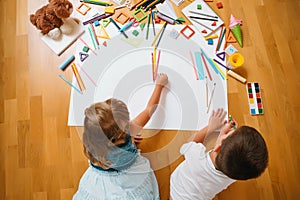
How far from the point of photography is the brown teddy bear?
1.12 metres

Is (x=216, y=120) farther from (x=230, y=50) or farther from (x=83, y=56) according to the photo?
(x=83, y=56)

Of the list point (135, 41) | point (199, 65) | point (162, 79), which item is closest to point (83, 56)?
point (135, 41)

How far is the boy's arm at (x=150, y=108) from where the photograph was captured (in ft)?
3.47

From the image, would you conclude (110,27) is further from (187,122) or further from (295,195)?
(295,195)

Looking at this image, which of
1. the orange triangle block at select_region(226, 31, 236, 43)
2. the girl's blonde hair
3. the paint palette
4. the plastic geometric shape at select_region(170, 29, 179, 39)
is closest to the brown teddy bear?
the plastic geometric shape at select_region(170, 29, 179, 39)

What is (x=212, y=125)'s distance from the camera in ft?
3.45

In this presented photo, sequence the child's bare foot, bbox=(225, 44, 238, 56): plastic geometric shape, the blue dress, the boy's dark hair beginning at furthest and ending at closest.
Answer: bbox=(225, 44, 238, 56): plastic geometric shape, the child's bare foot, the blue dress, the boy's dark hair

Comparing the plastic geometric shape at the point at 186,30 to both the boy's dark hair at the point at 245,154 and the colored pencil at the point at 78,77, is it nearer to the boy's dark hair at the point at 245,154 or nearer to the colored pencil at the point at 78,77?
the colored pencil at the point at 78,77

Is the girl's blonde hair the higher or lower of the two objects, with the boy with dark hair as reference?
higher

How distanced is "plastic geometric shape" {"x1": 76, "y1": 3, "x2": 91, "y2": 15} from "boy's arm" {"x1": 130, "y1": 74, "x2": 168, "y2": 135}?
1.33ft

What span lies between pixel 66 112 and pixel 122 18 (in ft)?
1.39

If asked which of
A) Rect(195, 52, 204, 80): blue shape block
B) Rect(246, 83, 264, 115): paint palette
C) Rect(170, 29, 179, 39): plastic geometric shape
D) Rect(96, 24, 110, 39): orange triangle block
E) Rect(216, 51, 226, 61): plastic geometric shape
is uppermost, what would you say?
Rect(96, 24, 110, 39): orange triangle block

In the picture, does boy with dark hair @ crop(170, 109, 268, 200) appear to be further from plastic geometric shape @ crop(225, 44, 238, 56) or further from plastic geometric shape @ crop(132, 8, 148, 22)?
plastic geometric shape @ crop(132, 8, 148, 22)

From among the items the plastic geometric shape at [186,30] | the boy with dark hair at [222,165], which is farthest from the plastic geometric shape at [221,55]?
the boy with dark hair at [222,165]
